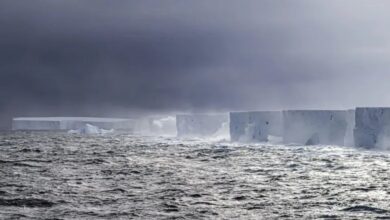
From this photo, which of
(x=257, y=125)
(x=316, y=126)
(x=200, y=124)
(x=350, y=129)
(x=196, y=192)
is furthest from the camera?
(x=200, y=124)

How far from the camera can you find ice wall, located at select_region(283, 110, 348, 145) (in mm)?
36125

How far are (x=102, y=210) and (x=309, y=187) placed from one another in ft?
23.9

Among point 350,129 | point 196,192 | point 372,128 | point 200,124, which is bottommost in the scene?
point 196,192

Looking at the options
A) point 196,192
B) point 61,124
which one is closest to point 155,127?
point 61,124

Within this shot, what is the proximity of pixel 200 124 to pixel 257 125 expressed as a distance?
16386 millimetres

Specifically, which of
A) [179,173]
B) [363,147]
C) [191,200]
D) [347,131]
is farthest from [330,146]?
[191,200]

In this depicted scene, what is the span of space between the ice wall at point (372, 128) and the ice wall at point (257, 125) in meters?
10.4

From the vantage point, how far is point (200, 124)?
58719mm

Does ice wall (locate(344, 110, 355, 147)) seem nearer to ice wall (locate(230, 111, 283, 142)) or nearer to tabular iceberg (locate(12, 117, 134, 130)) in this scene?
ice wall (locate(230, 111, 283, 142))

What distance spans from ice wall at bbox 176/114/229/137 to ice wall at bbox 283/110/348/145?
19.8m

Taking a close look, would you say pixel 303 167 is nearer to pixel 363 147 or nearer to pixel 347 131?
pixel 363 147

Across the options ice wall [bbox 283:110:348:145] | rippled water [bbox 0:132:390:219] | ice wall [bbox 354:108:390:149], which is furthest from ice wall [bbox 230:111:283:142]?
rippled water [bbox 0:132:390:219]

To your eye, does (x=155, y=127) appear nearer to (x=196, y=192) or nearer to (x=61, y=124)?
(x=61, y=124)

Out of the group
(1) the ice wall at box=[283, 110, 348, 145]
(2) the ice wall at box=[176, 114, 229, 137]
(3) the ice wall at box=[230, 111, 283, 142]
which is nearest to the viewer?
(1) the ice wall at box=[283, 110, 348, 145]
